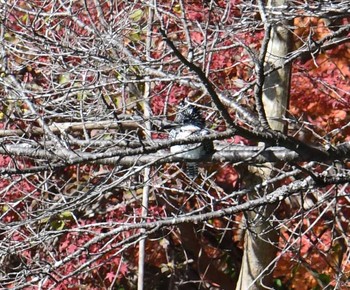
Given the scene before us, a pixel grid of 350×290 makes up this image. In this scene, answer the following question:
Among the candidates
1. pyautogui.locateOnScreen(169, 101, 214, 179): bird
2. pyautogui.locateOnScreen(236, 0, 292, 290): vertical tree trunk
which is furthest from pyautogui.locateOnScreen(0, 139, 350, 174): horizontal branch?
pyautogui.locateOnScreen(236, 0, 292, 290): vertical tree trunk

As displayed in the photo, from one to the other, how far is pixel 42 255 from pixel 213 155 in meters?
2.38

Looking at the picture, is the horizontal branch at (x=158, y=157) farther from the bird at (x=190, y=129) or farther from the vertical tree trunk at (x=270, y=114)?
the vertical tree trunk at (x=270, y=114)

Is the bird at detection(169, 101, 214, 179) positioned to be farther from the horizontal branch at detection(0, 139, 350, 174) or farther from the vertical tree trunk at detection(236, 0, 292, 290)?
the vertical tree trunk at detection(236, 0, 292, 290)

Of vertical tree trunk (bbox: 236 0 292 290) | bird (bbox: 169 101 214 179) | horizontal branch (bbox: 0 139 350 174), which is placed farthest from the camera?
vertical tree trunk (bbox: 236 0 292 290)

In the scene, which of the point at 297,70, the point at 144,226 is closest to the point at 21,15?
the point at 297,70

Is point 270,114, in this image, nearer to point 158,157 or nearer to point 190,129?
point 190,129

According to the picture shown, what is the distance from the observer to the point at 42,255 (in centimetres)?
547

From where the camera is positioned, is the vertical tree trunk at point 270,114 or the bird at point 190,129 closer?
the bird at point 190,129

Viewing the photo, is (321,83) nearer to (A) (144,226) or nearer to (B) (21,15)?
(A) (144,226)

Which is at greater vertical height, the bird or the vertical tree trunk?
the bird

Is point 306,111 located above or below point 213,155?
below

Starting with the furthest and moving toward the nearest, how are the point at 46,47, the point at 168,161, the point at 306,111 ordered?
the point at 306,111
the point at 46,47
the point at 168,161

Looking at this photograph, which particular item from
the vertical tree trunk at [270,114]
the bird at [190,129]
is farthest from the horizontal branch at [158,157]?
the vertical tree trunk at [270,114]

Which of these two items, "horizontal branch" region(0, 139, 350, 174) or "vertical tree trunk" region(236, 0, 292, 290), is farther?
"vertical tree trunk" region(236, 0, 292, 290)
